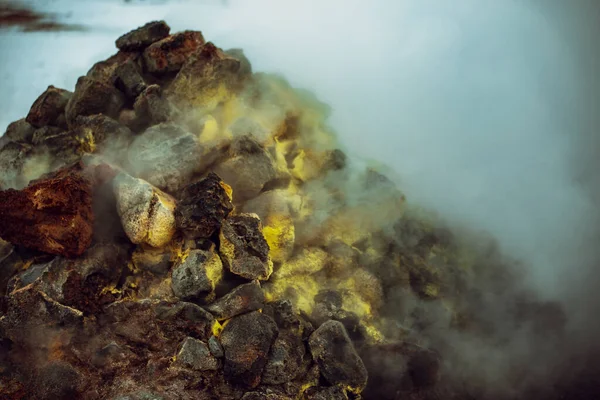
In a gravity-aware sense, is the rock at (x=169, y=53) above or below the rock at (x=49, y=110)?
above

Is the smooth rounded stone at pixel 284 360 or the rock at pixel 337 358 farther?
the rock at pixel 337 358

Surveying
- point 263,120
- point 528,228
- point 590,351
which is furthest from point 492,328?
point 263,120

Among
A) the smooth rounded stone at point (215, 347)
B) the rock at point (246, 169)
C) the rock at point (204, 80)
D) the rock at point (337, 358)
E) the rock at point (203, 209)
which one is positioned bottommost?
the smooth rounded stone at point (215, 347)

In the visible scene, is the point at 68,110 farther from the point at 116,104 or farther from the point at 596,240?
the point at 596,240

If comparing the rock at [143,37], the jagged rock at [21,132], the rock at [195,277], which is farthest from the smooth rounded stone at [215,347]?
the rock at [143,37]

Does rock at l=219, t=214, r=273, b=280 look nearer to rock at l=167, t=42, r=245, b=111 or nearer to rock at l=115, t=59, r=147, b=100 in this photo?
rock at l=167, t=42, r=245, b=111

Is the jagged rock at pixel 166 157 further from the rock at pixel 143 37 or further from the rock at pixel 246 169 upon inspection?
the rock at pixel 143 37

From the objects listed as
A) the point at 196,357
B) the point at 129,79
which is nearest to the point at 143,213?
the point at 196,357

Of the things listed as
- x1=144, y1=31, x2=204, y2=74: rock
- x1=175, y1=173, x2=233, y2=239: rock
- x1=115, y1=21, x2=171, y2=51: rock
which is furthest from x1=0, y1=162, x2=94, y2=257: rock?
x1=115, y1=21, x2=171, y2=51: rock
